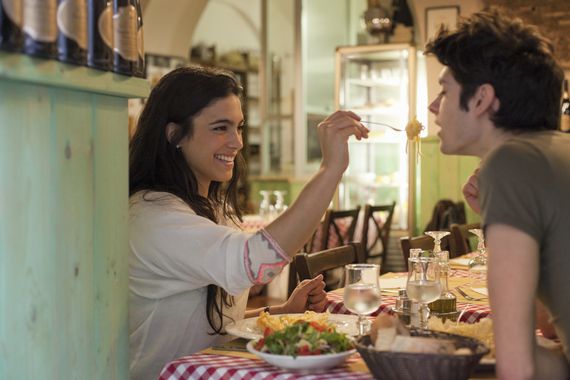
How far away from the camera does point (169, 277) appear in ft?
7.27

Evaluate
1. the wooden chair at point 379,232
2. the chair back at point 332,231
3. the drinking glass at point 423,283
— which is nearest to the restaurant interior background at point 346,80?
the wooden chair at point 379,232

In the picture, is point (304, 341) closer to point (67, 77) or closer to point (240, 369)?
point (240, 369)

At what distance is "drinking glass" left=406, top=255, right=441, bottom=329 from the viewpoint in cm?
206

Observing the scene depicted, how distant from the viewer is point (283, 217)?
6.68 feet

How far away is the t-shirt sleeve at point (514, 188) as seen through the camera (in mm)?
1570

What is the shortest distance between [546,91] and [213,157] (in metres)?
1.06

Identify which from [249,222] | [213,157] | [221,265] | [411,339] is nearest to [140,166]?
[213,157]

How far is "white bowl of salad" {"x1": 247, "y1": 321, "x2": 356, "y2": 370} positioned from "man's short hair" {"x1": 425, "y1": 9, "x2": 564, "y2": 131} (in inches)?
22.5

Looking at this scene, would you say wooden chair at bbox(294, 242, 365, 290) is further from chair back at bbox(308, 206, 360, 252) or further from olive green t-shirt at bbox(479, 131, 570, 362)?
chair back at bbox(308, 206, 360, 252)

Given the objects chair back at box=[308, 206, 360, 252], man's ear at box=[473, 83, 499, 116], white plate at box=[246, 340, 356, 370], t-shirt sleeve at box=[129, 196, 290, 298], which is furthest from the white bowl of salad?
chair back at box=[308, 206, 360, 252]

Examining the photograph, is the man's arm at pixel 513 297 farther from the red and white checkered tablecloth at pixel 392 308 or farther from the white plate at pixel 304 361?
the red and white checkered tablecloth at pixel 392 308

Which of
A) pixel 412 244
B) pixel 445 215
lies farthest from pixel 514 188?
pixel 445 215

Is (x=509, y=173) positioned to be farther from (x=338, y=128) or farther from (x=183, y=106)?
(x=183, y=106)

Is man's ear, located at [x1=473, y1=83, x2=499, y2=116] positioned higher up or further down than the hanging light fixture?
further down
